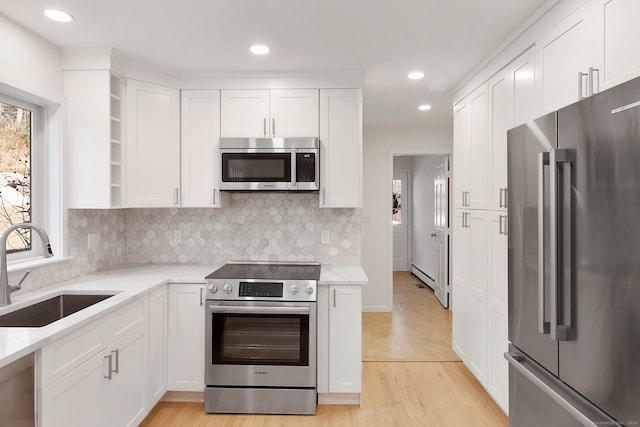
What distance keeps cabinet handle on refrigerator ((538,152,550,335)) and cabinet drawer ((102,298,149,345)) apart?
2033mm

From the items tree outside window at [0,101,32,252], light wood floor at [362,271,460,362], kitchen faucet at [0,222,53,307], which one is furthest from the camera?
light wood floor at [362,271,460,362]

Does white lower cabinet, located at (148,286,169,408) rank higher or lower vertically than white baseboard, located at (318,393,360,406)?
higher

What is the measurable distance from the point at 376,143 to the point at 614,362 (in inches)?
172

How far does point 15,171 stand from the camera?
8.18 ft

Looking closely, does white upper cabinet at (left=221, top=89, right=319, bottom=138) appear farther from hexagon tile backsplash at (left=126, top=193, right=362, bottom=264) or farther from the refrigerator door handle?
the refrigerator door handle

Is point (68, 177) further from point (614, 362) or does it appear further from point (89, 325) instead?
point (614, 362)

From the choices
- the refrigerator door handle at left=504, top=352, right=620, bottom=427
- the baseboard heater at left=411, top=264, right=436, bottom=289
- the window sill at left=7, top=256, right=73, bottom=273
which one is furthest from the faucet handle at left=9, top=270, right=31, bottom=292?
the baseboard heater at left=411, top=264, right=436, bottom=289

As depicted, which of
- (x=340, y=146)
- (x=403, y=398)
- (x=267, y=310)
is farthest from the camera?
(x=340, y=146)

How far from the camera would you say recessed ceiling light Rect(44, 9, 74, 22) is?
2215 mm

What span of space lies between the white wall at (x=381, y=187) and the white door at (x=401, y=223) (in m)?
3.14

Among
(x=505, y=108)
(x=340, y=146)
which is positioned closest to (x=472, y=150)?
(x=505, y=108)

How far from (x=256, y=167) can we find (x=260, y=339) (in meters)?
1.28

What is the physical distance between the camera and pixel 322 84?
3.21 m

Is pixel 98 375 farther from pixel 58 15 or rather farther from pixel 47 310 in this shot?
pixel 58 15
